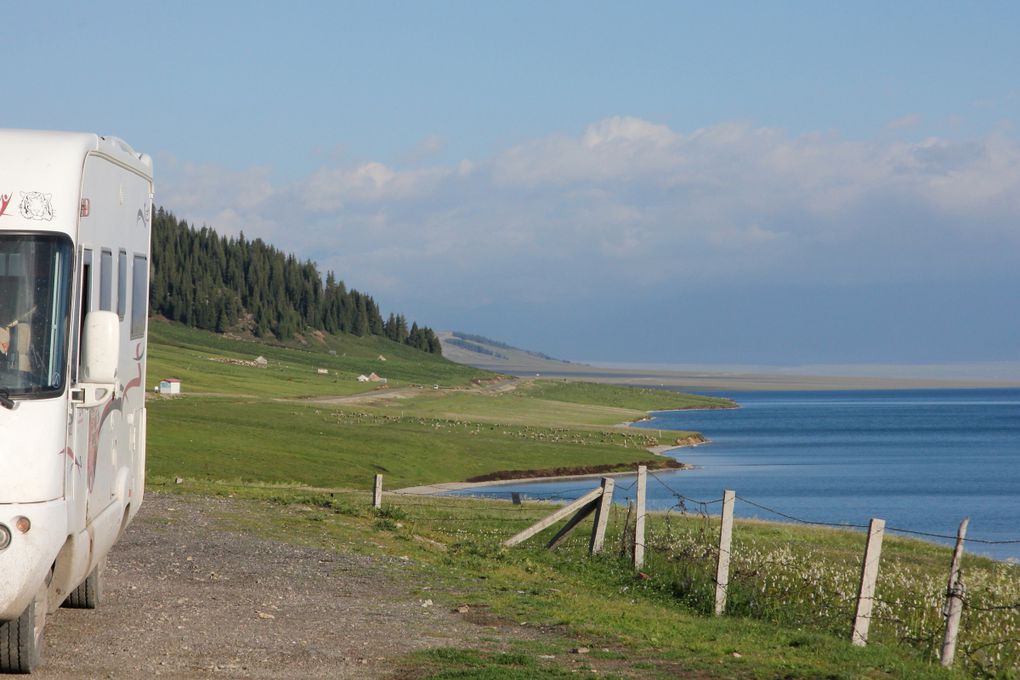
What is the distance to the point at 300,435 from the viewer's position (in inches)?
3428

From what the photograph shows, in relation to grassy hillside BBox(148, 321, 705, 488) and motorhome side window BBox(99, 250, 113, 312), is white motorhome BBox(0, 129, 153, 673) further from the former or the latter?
grassy hillside BBox(148, 321, 705, 488)

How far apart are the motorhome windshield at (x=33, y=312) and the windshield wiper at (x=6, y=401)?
0.02m

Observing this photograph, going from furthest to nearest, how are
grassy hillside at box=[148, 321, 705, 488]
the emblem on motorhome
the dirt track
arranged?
grassy hillside at box=[148, 321, 705, 488] < the dirt track < the emblem on motorhome

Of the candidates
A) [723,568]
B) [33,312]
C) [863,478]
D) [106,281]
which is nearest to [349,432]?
[863,478]

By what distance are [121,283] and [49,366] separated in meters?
2.93

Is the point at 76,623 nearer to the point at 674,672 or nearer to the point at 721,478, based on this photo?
the point at 674,672

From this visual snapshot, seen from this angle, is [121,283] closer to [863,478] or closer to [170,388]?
[863,478]

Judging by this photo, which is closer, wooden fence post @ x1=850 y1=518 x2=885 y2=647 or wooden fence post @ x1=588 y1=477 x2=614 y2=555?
wooden fence post @ x1=850 y1=518 x2=885 y2=647

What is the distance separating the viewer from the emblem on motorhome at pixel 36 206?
34.3 feet

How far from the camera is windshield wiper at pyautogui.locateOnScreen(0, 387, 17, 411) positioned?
9898 millimetres

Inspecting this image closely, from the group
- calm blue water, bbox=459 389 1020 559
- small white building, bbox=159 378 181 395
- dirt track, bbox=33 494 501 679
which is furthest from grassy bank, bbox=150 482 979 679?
small white building, bbox=159 378 181 395

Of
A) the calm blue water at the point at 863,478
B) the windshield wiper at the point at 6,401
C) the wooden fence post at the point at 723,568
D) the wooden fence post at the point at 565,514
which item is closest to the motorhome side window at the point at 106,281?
the windshield wiper at the point at 6,401

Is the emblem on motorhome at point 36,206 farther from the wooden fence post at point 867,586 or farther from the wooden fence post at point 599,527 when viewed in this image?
the wooden fence post at point 599,527

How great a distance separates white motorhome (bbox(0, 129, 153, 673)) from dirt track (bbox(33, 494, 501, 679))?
152 cm
